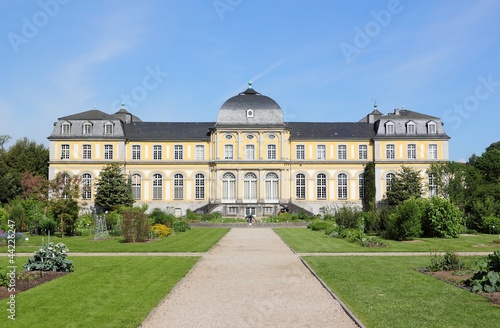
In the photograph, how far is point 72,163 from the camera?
1989 inches

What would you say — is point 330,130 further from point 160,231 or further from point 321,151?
point 160,231

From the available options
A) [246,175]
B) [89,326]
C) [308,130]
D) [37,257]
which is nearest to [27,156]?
[246,175]

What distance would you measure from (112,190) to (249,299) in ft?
126

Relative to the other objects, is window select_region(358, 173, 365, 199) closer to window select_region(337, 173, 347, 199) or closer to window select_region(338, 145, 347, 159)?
window select_region(337, 173, 347, 199)

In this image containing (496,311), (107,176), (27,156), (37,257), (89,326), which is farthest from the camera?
(27,156)

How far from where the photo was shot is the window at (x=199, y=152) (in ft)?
171

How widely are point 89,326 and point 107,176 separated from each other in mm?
40077

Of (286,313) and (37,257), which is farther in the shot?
(37,257)

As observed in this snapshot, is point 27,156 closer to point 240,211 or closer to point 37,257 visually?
point 240,211

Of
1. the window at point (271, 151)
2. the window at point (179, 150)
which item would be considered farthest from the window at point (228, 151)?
the window at point (179, 150)

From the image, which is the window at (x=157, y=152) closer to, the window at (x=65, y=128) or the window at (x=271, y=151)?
the window at (x=65, y=128)

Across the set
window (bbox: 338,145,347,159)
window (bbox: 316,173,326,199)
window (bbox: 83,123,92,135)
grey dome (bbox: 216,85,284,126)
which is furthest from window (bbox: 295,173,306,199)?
window (bbox: 83,123,92,135)

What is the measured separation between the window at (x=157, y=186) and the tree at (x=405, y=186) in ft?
68.0

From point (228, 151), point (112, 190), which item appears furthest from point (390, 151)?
point (112, 190)
